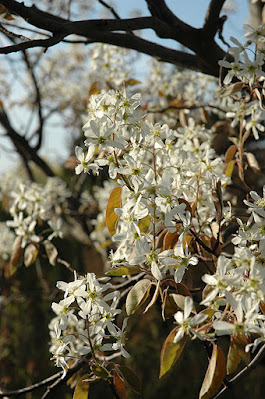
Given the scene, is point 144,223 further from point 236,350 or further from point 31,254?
point 31,254

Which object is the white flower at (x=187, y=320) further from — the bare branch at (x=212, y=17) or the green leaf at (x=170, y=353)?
the bare branch at (x=212, y=17)

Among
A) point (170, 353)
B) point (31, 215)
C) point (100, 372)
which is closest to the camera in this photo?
point (170, 353)

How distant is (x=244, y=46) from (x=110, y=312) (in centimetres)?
68

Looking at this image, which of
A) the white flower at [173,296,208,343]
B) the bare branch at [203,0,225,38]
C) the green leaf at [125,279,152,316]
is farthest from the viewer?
the bare branch at [203,0,225,38]

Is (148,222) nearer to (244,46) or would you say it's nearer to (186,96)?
(244,46)

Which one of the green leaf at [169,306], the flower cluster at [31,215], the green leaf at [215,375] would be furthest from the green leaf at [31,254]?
the green leaf at [215,375]

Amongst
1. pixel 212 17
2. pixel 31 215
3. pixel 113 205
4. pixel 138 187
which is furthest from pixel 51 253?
pixel 212 17

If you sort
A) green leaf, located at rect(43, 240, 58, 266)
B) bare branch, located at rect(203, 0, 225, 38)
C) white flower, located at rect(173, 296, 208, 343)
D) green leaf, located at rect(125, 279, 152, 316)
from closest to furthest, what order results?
white flower, located at rect(173, 296, 208, 343), green leaf, located at rect(125, 279, 152, 316), bare branch, located at rect(203, 0, 225, 38), green leaf, located at rect(43, 240, 58, 266)

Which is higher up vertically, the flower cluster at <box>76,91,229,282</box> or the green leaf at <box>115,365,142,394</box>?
the flower cluster at <box>76,91,229,282</box>

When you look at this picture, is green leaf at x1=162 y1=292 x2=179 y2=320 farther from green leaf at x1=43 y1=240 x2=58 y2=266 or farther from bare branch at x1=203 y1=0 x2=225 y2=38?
bare branch at x1=203 y1=0 x2=225 y2=38

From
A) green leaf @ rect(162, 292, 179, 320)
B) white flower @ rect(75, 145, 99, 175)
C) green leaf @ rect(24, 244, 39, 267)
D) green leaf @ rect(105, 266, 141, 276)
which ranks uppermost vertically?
white flower @ rect(75, 145, 99, 175)

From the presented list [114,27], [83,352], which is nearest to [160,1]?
[114,27]

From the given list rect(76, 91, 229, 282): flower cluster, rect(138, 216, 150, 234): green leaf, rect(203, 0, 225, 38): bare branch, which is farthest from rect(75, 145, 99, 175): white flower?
rect(203, 0, 225, 38): bare branch

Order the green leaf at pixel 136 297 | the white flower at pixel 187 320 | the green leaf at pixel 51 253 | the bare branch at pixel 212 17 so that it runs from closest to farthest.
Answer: the white flower at pixel 187 320, the green leaf at pixel 136 297, the bare branch at pixel 212 17, the green leaf at pixel 51 253
